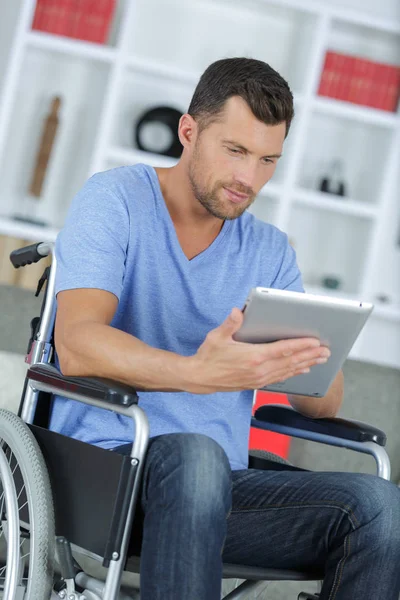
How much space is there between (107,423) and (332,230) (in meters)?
3.10

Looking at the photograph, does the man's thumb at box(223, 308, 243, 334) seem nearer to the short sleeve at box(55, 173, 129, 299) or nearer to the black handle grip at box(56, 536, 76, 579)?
the short sleeve at box(55, 173, 129, 299)

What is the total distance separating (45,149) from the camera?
415 cm

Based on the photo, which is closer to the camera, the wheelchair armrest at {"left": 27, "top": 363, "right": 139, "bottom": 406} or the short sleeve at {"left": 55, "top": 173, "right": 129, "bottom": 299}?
the wheelchair armrest at {"left": 27, "top": 363, "right": 139, "bottom": 406}

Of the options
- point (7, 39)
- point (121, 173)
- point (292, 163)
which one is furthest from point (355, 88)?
point (121, 173)

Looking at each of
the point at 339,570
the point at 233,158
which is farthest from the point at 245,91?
the point at 339,570

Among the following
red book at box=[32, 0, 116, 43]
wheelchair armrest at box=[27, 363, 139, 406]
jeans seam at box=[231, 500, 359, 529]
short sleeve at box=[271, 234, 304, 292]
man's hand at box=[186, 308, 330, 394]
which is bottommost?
jeans seam at box=[231, 500, 359, 529]

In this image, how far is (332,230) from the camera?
4418 mm

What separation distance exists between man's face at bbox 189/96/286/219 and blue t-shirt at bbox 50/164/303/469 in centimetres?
8

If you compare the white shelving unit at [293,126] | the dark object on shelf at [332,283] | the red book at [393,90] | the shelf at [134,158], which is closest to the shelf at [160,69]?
the white shelving unit at [293,126]

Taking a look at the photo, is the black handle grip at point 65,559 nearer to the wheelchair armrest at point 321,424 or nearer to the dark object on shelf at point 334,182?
the wheelchair armrest at point 321,424

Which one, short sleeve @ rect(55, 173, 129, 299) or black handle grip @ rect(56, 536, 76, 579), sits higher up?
short sleeve @ rect(55, 173, 129, 299)

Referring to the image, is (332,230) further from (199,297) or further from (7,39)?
(199,297)

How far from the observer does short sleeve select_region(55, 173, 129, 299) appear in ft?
4.70

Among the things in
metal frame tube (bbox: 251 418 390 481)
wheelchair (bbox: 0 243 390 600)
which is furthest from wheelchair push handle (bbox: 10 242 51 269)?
metal frame tube (bbox: 251 418 390 481)
